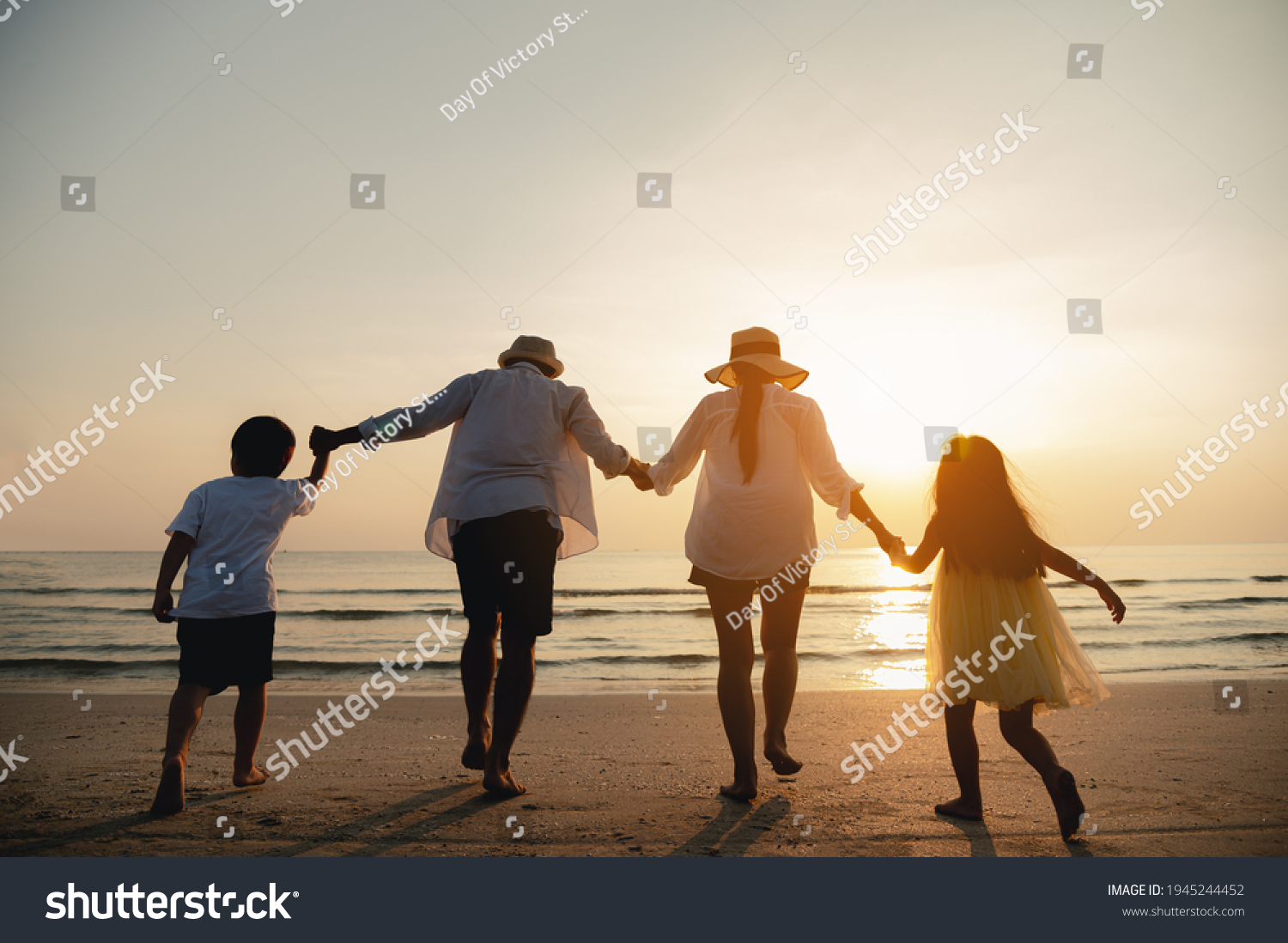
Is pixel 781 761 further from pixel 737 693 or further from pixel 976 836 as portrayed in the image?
pixel 976 836

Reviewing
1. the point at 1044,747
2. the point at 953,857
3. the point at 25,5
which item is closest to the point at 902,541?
the point at 1044,747

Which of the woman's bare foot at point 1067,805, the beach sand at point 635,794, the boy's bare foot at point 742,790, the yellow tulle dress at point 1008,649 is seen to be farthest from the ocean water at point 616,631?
the woman's bare foot at point 1067,805

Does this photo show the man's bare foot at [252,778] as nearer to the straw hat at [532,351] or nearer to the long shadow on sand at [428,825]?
the long shadow on sand at [428,825]

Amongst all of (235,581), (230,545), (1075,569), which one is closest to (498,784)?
(235,581)

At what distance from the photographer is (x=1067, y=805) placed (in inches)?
109

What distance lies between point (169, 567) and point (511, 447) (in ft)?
5.07

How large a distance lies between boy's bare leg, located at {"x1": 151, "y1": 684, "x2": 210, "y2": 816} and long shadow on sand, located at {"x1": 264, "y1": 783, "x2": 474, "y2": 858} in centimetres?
74

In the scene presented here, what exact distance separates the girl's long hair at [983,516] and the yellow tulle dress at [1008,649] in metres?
0.06

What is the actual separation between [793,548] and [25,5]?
22.3 ft

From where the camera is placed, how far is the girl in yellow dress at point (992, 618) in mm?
3000

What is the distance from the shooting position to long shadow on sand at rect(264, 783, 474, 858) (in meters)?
2.54

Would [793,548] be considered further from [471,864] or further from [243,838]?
[243,838]

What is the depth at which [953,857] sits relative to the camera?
8.45 ft

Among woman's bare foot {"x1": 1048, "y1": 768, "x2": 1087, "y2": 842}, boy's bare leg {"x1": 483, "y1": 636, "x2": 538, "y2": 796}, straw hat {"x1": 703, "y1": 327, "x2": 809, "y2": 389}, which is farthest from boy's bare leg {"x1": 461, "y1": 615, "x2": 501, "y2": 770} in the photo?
woman's bare foot {"x1": 1048, "y1": 768, "x2": 1087, "y2": 842}
